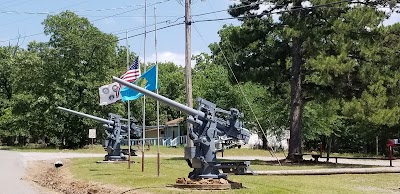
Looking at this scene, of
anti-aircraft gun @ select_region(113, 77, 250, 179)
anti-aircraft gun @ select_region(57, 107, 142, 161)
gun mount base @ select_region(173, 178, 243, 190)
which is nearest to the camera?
gun mount base @ select_region(173, 178, 243, 190)

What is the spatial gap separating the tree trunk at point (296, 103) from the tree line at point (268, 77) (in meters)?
0.05

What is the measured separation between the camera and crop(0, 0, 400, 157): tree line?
89.8 feet

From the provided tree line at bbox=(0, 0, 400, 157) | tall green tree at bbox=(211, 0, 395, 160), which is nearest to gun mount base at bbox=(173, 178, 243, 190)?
tree line at bbox=(0, 0, 400, 157)

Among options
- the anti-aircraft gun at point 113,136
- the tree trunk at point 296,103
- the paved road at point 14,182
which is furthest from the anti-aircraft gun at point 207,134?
the tree trunk at point 296,103

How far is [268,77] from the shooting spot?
32.2m

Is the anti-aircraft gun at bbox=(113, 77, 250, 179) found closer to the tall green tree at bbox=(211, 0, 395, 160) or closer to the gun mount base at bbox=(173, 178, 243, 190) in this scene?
A: the gun mount base at bbox=(173, 178, 243, 190)

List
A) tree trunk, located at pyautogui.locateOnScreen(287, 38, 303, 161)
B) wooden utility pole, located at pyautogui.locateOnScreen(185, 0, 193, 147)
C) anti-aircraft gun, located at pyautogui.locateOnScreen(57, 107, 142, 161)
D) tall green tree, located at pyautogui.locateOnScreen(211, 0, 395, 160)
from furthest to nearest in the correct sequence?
tree trunk, located at pyautogui.locateOnScreen(287, 38, 303, 161) < anti-aircraft gun, located at pyautogui.locateOnScreen(57, 107, 142, 161) < tall green tree, located at pyautogui.locateOnScreen(211, 0, 395, 160) < wooden utility pole, located at pyautogui.locateOnScreen(185, 0, 193, 147)

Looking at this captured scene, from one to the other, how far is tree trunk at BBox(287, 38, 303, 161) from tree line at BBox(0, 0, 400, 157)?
0.05 metres

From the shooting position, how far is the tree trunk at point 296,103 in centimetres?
3059

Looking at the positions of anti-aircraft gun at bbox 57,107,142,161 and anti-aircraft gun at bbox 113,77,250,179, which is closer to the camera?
anti-aircraft gun at bbox 113,77,250,179

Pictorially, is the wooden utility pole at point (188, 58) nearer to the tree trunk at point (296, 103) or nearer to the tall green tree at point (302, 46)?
the tall green tree at point (302, 46)

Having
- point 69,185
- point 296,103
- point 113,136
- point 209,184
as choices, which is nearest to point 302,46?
point 296,103

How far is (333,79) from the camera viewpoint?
2838 centimetres

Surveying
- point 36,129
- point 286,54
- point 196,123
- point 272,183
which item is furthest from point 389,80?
point 36,129
